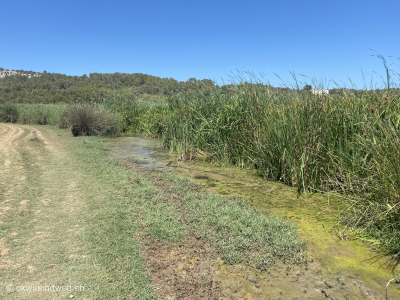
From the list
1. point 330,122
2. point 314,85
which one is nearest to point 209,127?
point 314,85

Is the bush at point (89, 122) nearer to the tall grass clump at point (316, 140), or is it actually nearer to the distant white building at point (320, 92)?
the tall grass clump at point (316, 140)

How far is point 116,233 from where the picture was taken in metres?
3.63

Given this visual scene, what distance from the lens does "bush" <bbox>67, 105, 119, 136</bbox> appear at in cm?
1429

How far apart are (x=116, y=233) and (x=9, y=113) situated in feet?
85.1

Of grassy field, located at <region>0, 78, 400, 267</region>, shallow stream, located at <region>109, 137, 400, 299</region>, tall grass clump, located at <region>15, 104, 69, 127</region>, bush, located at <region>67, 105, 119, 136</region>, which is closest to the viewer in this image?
shallow stream, located at <region>109, 137, 400, 299</region>

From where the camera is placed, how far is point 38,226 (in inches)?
152

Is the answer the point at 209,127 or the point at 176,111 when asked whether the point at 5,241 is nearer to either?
the point at 209,127

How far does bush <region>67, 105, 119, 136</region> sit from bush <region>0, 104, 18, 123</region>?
13.3 m

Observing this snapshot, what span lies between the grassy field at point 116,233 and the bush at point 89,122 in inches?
345

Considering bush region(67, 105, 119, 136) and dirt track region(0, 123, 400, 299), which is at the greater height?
bush region(67, 105, 119, 136)

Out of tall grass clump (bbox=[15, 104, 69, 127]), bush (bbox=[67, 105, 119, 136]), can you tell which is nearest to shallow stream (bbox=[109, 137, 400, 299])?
bush (bbox=[67, 105, 119, 136])

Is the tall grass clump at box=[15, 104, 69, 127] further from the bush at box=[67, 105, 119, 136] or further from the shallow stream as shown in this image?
the shallow stream

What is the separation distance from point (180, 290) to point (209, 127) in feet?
19.1

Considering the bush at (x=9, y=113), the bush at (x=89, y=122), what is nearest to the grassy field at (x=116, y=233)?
the bush at (x=89, y=122)
